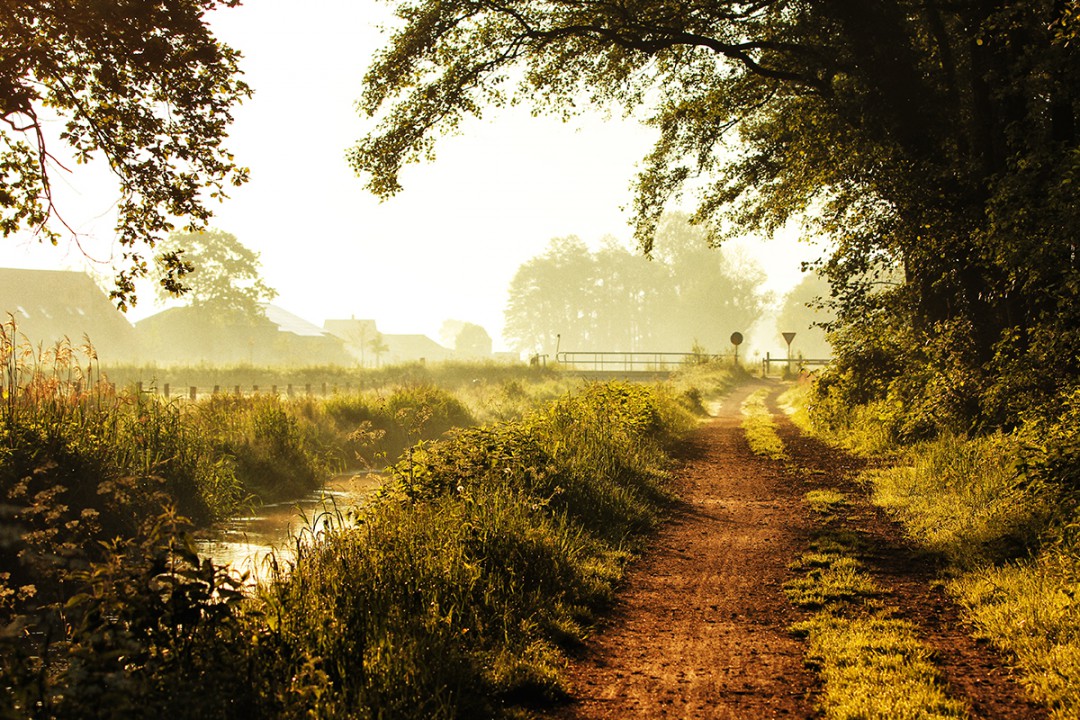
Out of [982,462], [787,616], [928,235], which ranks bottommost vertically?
[787,616]

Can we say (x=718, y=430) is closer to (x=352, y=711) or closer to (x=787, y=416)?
(x=787, y=416)

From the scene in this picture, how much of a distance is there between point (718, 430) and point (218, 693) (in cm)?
1763

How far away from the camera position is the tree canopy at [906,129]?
8.50 m

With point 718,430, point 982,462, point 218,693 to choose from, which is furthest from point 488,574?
point 718,430

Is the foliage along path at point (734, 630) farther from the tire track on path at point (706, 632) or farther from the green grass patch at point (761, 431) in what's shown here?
the green grass patch at point (761, 431)

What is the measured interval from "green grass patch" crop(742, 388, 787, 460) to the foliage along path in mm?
4926

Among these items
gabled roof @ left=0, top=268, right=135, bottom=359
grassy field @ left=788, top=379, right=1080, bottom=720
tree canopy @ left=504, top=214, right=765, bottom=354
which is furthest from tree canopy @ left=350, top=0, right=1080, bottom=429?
tree canopy @ left=504, top=214, right=765, bottom=354

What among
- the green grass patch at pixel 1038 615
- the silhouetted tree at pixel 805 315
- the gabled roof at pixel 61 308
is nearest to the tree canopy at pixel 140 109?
the green grass patch at pixel 1038 615

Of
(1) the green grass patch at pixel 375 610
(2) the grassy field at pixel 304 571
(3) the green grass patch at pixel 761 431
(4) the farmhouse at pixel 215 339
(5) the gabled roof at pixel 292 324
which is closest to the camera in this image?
(1) the green grass patch at pixel 375 610

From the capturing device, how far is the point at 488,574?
6.28 meters

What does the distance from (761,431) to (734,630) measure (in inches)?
547

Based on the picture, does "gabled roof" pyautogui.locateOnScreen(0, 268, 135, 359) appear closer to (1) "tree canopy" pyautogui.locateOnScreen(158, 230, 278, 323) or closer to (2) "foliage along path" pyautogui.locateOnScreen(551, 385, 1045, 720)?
(1) "tree canopy" pyautogui.locateOnScreen(158, 230, 278, 323)

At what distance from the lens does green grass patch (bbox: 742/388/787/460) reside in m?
15.7

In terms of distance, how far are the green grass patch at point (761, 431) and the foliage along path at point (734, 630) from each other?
16.2ft
